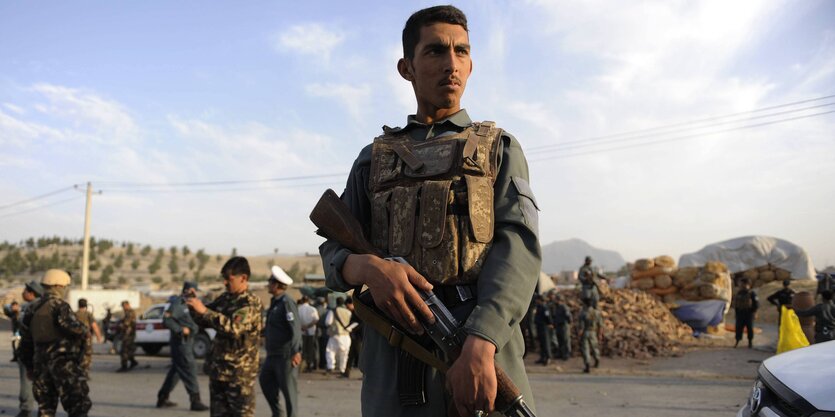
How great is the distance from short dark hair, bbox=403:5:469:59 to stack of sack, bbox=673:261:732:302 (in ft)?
65.5

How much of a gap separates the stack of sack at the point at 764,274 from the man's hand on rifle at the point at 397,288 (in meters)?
28.3

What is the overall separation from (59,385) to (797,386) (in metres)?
6.15

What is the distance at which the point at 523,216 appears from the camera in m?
1.72

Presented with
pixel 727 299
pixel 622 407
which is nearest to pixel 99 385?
pixel 622 407

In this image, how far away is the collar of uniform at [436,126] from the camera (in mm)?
1901

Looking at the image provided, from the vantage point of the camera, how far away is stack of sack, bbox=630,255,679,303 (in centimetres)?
2052

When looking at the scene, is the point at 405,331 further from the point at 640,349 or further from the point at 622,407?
the point at 640,349

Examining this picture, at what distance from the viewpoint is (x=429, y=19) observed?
6.09 ft

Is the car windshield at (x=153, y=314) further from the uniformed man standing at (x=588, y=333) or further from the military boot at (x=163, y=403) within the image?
the uniformed man standing at (x=588, y=333)

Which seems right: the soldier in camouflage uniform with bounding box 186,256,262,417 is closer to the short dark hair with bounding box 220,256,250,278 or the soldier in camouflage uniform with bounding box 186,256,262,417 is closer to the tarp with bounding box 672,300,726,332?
the short dark hair with bounding box 220,256,250,278

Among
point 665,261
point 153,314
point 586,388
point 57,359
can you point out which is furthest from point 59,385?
point 665,261

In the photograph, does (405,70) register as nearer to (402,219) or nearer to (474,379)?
(402,219)

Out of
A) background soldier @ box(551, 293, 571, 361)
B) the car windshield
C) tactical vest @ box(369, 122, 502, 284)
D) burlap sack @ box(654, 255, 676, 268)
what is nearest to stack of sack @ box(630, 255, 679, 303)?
burlap sack @ box(654, 255, 676, 268)

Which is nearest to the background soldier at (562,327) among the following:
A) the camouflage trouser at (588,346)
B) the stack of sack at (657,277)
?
the camouflage trouser at (588,346)
